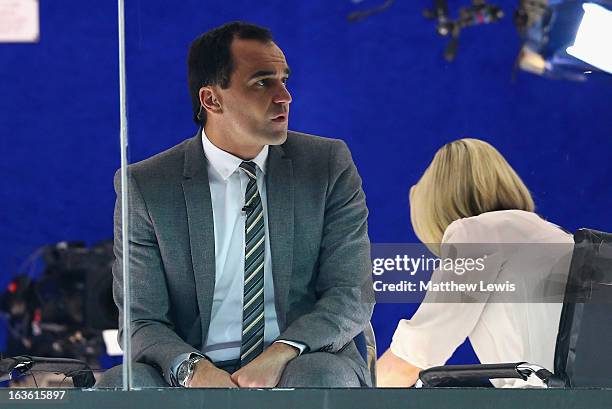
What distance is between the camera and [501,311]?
411 cm

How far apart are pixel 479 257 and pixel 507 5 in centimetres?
85

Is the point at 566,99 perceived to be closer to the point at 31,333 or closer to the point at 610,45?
the point at 610,45

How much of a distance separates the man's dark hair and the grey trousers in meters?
0.88

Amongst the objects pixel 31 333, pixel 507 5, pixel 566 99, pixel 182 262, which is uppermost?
pixel 507 5

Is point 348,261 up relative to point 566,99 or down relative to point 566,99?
down

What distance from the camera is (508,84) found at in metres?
4.02

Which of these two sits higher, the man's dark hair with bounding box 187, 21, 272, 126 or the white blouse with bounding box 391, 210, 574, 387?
the man's dark hair with bounding box 187, 21, 272, 126

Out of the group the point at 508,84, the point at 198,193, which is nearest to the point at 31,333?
the point at 198,193

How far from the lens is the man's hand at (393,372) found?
4.14 meters

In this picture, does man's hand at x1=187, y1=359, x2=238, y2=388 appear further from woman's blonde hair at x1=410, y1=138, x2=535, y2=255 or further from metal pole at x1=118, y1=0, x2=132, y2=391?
woman's blonde hair at x1=410, y1=138, x2=535, y2=255

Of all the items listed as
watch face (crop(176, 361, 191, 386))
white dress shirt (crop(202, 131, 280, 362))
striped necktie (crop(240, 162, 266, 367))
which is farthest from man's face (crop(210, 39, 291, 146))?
watch face (crop(176, 361, 191, 386))

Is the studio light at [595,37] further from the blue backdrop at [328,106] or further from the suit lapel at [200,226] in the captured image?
the suit lapel at [200,226]

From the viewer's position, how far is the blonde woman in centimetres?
408

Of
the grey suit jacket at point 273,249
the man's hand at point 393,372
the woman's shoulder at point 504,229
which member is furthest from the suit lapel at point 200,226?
the woman's shoulder at point 504,229
